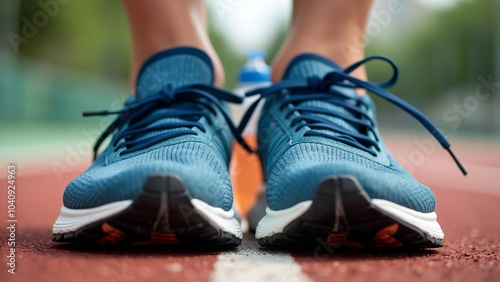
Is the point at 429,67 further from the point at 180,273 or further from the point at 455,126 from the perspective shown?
the point at 180,273

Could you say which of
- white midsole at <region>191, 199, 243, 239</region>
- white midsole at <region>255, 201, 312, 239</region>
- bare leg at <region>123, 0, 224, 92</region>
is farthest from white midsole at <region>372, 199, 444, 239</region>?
bare leg at <region>123, 0, 224, 92</region>

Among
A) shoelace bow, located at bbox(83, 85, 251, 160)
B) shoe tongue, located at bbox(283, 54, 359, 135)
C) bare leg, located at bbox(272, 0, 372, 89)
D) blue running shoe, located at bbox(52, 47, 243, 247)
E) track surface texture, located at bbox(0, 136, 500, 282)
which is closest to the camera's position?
track surface texture, located at bbox(0, 136, 500, 282)

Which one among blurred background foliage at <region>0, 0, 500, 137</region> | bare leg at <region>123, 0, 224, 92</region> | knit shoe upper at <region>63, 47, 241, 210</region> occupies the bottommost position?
knit shoe upper at <region>63, 47, 241, 210</region>

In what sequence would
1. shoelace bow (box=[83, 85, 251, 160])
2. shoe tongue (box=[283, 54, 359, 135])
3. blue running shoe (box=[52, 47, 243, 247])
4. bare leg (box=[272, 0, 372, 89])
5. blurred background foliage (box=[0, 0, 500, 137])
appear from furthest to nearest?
blurred background foliage (box=[0, 0, 500, 137]), bare leg (box=[272, 0, 372, 89]), shoe tongue (box=[283, 54, 359, 135]), shoelace bow (box=[83, 85, 251, 160]), blue running shoe (box=[52, 47, 243, 247])

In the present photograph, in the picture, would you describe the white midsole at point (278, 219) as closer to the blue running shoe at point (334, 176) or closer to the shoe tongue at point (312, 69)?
the blue running shoe at point (334, 176)

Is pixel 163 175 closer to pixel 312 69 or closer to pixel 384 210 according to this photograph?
pixel 384 210

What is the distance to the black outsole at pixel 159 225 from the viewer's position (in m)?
1.22

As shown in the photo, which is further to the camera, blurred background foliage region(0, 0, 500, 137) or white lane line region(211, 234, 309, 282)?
blurred background foliage region(0, 0, 500, 137)

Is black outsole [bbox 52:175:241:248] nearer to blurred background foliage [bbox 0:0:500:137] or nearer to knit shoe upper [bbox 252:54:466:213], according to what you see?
knit shoe upper [bbox 252:54:466:213]

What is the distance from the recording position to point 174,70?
190 cm

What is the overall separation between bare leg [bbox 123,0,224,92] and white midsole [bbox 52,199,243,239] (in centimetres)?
77

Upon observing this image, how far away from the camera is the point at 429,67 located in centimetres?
3616

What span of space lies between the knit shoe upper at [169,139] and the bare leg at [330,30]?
31 cm

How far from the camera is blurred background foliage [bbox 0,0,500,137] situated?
16.0 meters
